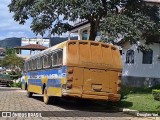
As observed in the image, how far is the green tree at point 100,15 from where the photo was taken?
25.5 m

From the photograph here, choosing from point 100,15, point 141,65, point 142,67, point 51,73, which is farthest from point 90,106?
point 141,65

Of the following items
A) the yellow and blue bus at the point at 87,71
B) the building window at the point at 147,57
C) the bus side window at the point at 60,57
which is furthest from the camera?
the building window at the point at 147,57

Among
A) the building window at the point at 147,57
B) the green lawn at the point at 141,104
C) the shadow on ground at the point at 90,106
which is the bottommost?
the shadow on ground at the point at 90,106

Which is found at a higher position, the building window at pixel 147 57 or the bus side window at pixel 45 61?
the building window at pixel 147 57

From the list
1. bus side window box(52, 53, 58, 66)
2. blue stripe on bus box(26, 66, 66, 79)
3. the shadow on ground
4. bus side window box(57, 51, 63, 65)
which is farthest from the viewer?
bus side window box(52, 53, 58, 66)

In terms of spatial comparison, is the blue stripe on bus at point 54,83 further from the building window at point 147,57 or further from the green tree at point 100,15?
the building window at point 147,57

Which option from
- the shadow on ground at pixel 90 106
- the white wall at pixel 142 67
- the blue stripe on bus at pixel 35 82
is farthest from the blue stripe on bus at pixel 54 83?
the white wall at pixel 142 67

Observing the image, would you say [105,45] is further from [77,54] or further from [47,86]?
[47,86]

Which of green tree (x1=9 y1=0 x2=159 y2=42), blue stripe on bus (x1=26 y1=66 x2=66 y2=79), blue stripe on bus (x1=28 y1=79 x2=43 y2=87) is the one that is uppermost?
green tree (x1=9 y1=0 x2=159 y2=42)

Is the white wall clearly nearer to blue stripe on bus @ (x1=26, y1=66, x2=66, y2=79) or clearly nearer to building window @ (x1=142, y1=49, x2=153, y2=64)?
building window @ (x1=142, y1=49, x2=153, y2=64)

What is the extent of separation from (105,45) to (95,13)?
821 cm

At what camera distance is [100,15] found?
27.6 m

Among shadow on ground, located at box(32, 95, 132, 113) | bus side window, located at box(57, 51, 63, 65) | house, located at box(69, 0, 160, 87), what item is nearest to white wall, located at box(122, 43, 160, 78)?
house, located at box(69, 0, 160, 87)

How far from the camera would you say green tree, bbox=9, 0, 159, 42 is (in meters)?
25.5
